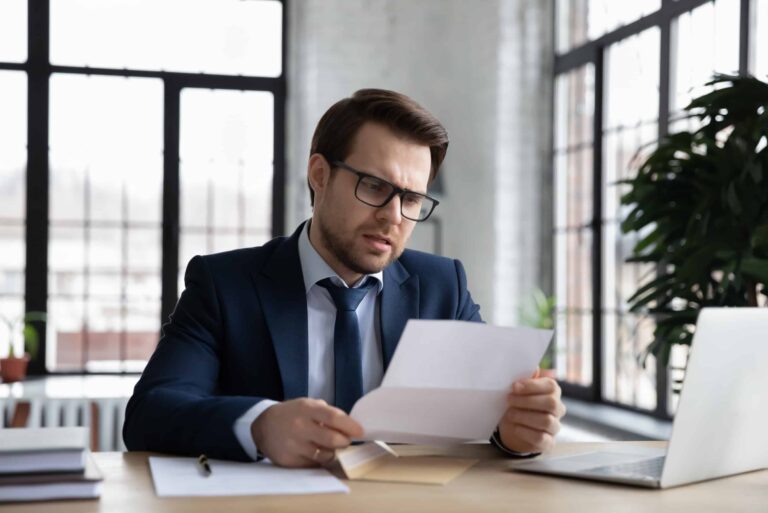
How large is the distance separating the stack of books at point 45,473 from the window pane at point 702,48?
3264 millimetres

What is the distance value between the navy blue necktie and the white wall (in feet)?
12.4

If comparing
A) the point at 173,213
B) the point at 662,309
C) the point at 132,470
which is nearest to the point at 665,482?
the point at 132,470

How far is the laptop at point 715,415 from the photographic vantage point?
1.37 m

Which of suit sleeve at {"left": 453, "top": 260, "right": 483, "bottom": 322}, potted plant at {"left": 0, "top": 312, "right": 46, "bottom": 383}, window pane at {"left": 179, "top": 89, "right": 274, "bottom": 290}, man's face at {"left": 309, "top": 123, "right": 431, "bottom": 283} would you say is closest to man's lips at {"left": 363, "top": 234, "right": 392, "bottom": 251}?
man's face at {"left": 309, "top": 123, "right": 431, "bottom": 283}

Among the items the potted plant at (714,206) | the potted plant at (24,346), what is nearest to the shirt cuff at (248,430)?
the potted plant at (714,206)

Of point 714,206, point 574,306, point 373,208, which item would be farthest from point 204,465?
point 574,306

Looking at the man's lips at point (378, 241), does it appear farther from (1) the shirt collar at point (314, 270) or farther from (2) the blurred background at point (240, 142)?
(2) the blurred background at point (240, 142)

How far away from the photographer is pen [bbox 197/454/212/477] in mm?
1468

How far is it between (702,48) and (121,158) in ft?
11.9

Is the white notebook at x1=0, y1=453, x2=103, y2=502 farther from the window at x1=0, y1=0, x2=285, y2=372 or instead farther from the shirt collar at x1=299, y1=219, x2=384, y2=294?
the window at x1=0, y1=0, x2=285, y2=372

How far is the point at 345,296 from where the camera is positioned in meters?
1.98

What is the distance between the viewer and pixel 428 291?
2133 mm

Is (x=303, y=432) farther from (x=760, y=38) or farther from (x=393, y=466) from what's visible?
(x=760, y=38)

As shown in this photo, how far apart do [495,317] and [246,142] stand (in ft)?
6.72
